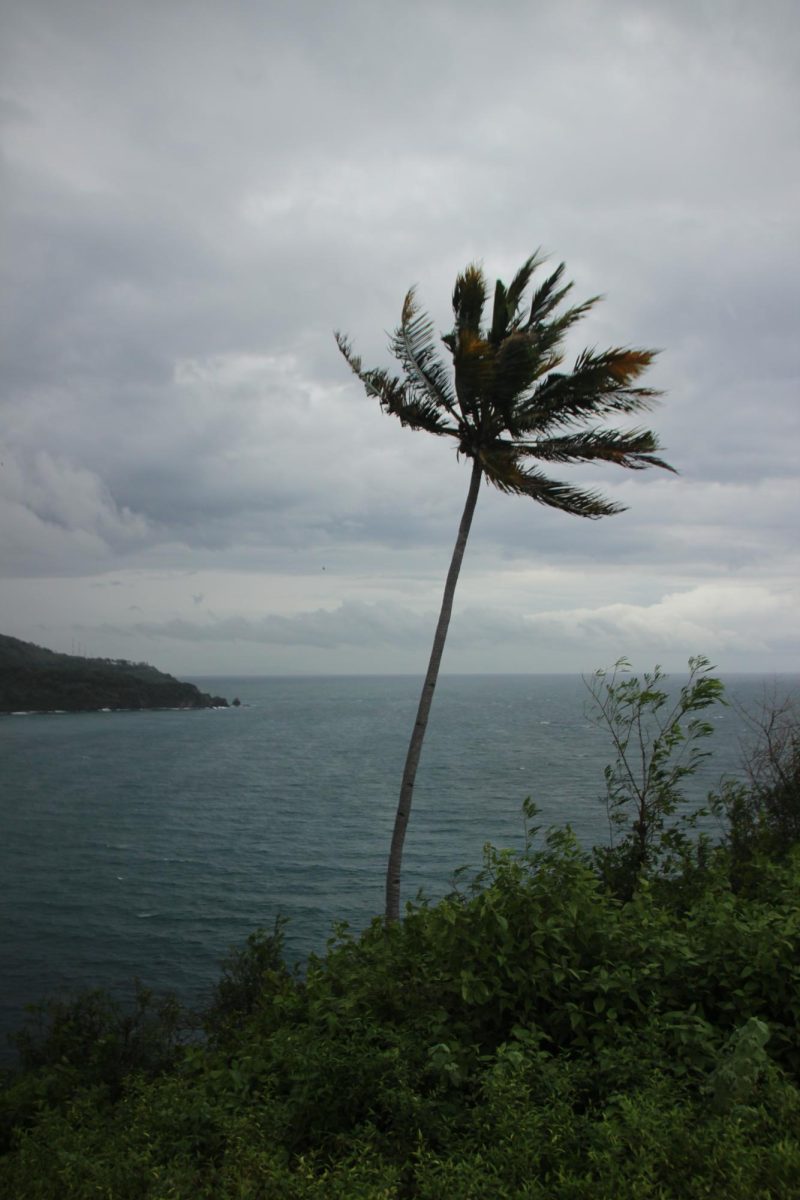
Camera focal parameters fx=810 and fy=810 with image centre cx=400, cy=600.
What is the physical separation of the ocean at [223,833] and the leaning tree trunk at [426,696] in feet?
11.1

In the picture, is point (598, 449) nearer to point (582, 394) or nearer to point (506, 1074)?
point (582, 394)

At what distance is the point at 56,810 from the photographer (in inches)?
2013

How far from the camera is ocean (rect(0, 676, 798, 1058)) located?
85.4 ft

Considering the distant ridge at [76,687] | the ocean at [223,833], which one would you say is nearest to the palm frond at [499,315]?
the ocean at [223,833]

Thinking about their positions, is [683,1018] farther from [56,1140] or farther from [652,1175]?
[56,1140]

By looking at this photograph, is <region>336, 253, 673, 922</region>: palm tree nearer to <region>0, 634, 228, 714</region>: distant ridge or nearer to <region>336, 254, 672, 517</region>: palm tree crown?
<region>336, 254, 672, 517</region>: palm tree crown

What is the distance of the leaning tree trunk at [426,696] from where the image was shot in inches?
477

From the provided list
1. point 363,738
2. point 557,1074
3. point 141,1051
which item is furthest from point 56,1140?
point 363,738

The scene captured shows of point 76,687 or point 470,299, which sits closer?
point 470,299

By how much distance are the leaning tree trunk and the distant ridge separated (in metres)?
138

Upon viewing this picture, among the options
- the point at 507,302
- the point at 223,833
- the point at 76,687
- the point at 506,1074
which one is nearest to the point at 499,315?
the point at 507,302

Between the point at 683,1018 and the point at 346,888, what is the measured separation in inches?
1111

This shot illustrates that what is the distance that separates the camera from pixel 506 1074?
196 inches

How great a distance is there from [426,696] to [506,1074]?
7744 millimetres
